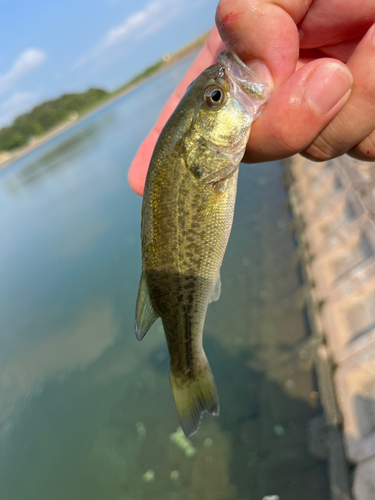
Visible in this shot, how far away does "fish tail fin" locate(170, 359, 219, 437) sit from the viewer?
233 cm

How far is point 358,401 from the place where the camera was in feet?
12.5

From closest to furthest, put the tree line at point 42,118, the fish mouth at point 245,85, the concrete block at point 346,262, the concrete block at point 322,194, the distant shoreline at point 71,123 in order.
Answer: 1. the fish mouth at point 245,85
2. the concrete block at point 346,262
3. the concrete block at point 322,194
4. the distant shoreline at point 71,123
5. the tree line at point 42,118

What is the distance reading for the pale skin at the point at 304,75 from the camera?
179cm

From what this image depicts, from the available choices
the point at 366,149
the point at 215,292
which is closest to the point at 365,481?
the point at 215,292

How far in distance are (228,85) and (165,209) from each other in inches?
32.4

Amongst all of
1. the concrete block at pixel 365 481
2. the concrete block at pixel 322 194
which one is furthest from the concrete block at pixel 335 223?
the concrete block at pixel 365 481

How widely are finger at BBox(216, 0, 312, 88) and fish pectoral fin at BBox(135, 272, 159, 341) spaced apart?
1496 mm

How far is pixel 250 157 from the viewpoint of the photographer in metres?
2.21

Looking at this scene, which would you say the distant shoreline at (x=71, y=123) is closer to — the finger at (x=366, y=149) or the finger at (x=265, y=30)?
the finger at (x=265, y=30)

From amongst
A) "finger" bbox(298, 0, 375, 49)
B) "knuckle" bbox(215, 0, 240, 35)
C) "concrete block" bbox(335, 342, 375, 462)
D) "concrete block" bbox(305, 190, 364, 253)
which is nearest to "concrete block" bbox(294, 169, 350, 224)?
"concrete block" bbox(305, 190, 364, 253)

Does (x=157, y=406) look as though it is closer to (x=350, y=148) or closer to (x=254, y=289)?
(x=254, y=289)

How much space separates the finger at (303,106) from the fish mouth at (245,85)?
0.18 feet

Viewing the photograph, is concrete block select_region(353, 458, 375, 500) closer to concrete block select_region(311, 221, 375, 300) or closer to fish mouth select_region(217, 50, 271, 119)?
concrete block select_region(311, 221, 375, 300)

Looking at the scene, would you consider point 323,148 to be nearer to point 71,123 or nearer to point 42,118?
point 71,123
